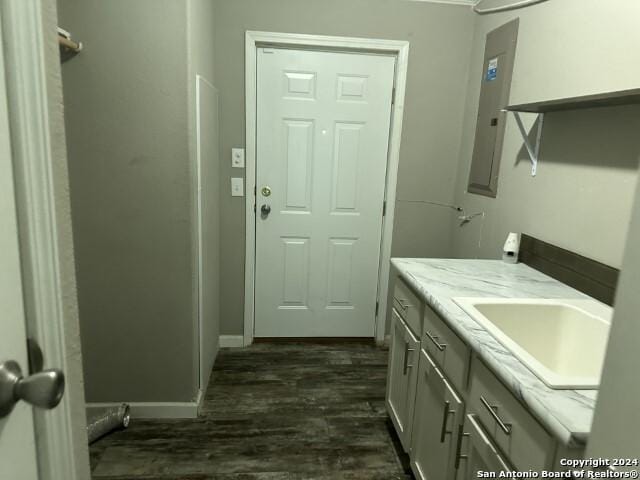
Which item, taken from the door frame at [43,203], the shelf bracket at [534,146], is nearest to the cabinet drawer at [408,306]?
the shelf bracket at [534,146]

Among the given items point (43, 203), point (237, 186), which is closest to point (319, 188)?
point (237, 186)

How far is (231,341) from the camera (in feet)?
9.82

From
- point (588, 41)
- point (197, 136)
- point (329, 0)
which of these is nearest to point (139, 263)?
point (197, 136)

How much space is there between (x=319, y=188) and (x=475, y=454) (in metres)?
1.96

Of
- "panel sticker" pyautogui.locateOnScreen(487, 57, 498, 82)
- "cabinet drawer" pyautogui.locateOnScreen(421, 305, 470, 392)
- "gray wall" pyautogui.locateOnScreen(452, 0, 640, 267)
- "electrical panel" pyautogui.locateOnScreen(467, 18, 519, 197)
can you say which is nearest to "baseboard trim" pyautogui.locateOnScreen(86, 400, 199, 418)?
"cabinet drawer" pyautogui.locateOnScreen(421, 305, 470, 392)

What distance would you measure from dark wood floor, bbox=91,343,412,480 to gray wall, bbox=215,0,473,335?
61 centimetres

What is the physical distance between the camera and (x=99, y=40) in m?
1.78

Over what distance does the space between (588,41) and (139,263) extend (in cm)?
214

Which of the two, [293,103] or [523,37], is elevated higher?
[523,37]

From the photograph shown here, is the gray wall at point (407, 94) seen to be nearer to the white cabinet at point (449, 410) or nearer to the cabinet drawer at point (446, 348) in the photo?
the white cabinet at point (449, 410)

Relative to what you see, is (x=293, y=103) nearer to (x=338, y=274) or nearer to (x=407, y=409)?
(x=338, y=274)

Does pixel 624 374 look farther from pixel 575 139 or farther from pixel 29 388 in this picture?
pixel 575 139

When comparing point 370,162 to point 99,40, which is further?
point 370,162

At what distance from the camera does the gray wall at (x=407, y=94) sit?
8.46 feet
